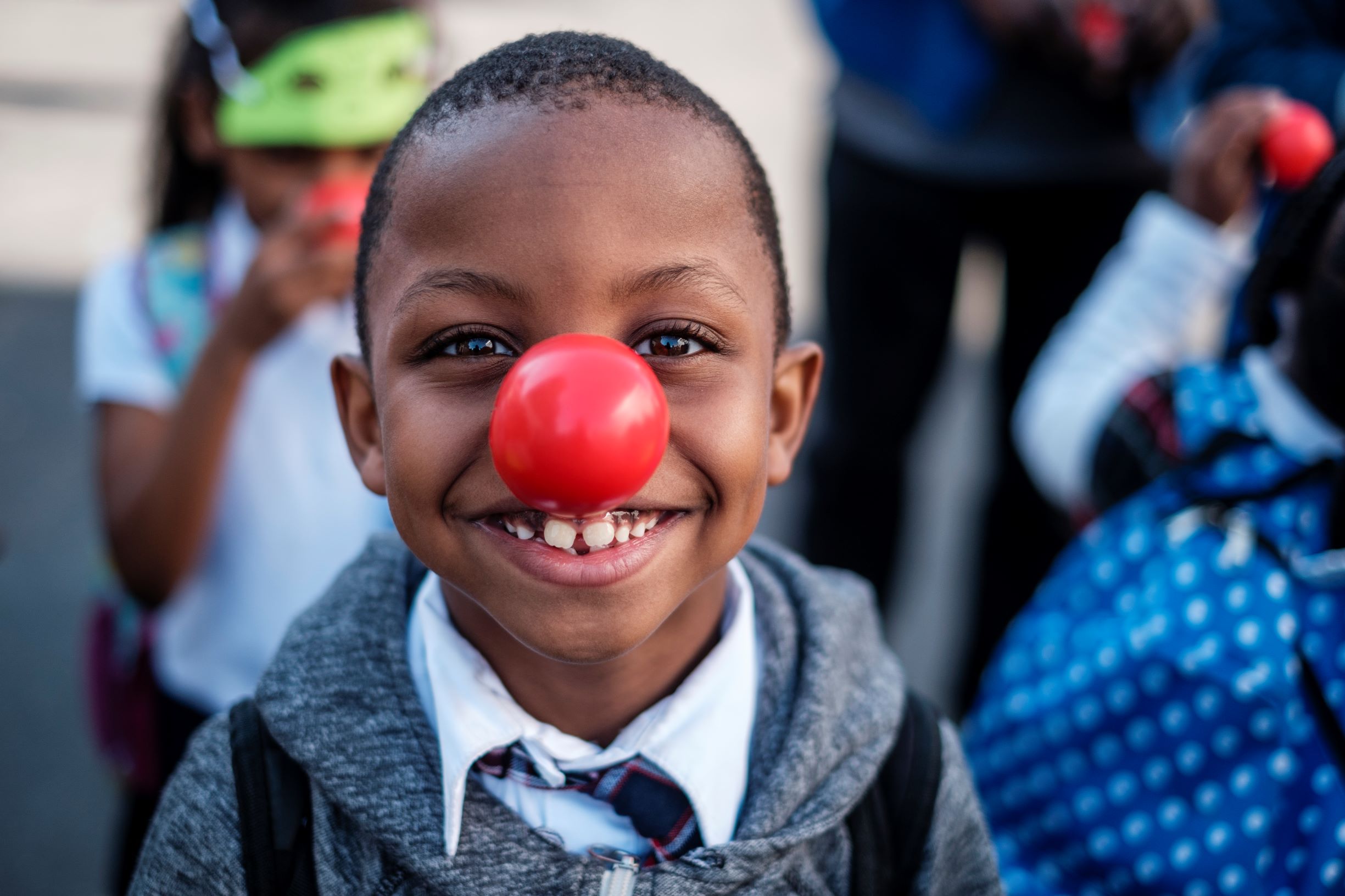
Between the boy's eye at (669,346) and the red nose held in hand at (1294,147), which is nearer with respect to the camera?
the boy's eye at (669,346)

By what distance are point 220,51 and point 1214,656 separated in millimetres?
1733

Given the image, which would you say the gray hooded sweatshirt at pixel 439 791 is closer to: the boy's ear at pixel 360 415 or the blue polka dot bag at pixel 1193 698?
the boy's ear at pixel 360 415

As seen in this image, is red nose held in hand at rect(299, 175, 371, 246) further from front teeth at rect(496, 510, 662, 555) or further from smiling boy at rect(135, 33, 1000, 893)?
front teeth at rect(496, 510, 662, 555)

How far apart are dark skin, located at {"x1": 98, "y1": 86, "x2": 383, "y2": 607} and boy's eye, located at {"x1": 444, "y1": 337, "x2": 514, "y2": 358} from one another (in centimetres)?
72

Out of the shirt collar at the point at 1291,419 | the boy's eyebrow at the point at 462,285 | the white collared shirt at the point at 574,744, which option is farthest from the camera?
the shirt collar at the point at 1291,419

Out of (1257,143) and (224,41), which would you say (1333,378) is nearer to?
(1257,143)

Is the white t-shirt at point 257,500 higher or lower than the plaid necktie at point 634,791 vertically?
higher

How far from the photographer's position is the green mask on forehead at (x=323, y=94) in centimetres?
187

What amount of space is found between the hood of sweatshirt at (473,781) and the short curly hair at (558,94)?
0.30 metres

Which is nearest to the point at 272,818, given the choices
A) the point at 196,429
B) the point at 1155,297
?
the point at 196,429

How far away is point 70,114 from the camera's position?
19.0 feet

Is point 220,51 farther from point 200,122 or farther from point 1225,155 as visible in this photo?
point 1225,155

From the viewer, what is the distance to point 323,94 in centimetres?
188

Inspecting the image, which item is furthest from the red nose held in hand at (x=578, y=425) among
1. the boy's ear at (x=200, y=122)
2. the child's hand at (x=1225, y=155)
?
the boy's ear at (x=200, y=122)
